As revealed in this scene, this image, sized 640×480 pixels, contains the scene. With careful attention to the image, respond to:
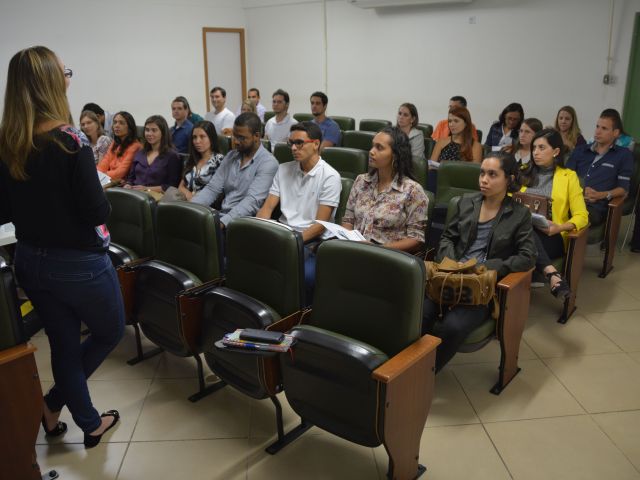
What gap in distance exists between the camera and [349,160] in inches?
159

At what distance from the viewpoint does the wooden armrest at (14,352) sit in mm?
1812

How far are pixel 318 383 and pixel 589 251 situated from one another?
3672 mm

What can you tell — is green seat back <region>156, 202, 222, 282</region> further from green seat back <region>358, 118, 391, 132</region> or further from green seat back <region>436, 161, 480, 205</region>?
green seat back <region>358, 118, 391, 132</region>

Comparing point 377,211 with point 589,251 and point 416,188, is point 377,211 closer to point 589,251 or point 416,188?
point 416,188

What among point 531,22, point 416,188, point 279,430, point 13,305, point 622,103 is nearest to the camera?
point 13,305

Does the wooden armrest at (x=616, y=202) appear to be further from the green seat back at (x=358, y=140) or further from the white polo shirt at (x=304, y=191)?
the green seat back at (x=358, y=140)

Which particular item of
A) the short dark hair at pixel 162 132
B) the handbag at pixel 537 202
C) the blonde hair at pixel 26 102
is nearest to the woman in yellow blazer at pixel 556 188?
the handbag at pixel 537 202

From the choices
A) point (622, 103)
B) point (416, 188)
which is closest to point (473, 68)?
point (622, 103)

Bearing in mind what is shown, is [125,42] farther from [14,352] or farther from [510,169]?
[14,352]

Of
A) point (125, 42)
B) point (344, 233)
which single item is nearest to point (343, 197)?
point (344, 233)

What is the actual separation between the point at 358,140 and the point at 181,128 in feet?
6.05

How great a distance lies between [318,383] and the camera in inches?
75.9

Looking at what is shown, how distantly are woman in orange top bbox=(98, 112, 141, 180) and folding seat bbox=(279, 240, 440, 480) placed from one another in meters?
3.10

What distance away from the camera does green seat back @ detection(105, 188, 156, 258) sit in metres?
2.96
